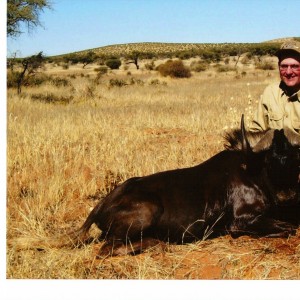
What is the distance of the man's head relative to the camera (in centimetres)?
514

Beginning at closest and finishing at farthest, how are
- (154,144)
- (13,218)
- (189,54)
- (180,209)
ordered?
(180,209), (13,218), (154,144), (189,54)

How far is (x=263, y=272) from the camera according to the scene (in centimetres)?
392

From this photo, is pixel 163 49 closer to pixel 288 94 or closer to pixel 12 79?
pixel 12 79

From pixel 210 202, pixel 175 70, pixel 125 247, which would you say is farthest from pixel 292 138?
pixel 175 70

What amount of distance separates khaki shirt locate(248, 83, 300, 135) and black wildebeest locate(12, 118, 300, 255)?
0.96m

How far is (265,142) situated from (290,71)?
1.27 meters

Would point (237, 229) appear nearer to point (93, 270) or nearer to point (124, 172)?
point (93, 270)

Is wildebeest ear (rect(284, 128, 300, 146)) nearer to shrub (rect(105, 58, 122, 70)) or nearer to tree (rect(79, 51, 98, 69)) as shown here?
shrub (rect(105, 58, 122, 70))

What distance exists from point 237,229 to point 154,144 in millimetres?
3910

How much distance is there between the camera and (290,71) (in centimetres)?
525

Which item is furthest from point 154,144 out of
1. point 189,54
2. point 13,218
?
point 189,54

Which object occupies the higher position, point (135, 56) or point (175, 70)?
point (135, 56)

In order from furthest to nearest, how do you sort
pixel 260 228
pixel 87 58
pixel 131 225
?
pixel 87 58, pixel 260 228, pixel 131 225
